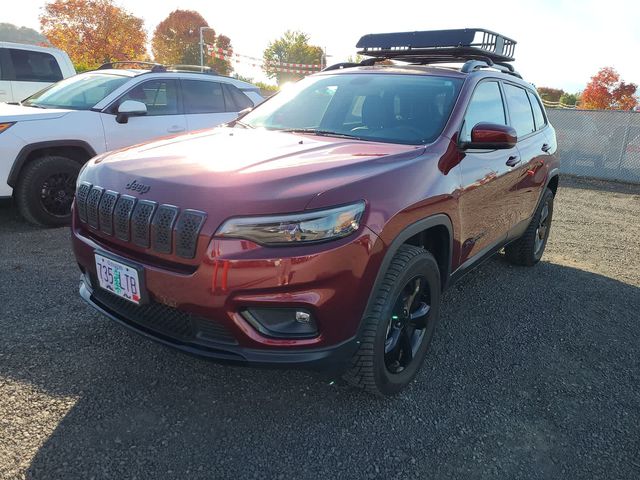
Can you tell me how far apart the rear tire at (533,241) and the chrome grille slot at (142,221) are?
345 cm

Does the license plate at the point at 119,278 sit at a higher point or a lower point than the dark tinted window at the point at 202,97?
lower

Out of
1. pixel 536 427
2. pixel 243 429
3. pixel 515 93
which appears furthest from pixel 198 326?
pixel 515 93

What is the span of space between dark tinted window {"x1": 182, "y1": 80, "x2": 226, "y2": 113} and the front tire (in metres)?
4.49

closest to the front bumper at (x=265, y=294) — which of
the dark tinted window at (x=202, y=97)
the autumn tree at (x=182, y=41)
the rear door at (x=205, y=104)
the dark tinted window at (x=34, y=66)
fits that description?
the rear door at (x=205, y=104)

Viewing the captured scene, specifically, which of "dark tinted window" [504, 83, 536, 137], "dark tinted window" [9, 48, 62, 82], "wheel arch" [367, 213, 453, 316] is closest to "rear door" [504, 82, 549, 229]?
"dark tinted window" [504, 83, 536, 137]

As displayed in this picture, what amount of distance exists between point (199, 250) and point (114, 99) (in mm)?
4159

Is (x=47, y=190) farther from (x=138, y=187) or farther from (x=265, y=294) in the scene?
(x=265, y=294)

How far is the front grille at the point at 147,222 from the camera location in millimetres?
1923

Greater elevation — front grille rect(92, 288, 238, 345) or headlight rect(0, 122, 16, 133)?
headlight rect(0, 122, 16, 133)

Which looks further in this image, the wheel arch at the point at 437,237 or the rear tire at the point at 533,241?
the rear tire at the point at 533,241

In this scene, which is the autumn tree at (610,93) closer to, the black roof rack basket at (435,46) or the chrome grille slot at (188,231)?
the black roof rack basket at (435,46)

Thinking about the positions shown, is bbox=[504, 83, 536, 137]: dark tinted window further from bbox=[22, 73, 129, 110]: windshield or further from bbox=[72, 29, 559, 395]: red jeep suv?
bbox=[22, 73, 129, 110]: windshield

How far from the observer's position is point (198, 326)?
2.04 meters

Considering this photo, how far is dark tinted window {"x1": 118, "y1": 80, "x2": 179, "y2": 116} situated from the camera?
5508mm
